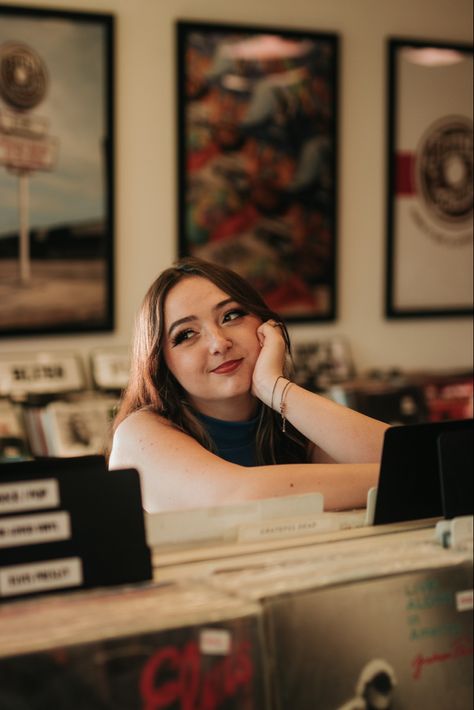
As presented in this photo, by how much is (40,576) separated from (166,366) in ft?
3.48

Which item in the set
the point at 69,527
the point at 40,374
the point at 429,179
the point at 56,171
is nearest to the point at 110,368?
the point at 40,374

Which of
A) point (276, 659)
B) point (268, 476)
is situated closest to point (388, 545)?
point (276, 659)

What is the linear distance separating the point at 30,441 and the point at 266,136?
1647 mm

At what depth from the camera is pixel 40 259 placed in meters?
3.72

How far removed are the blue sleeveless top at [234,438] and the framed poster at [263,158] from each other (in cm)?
205

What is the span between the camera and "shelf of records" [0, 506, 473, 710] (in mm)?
829

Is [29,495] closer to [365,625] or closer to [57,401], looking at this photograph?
[365,625]

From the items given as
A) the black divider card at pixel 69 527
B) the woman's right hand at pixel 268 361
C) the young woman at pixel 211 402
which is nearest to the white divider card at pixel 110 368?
the young woman at pixel 211 402

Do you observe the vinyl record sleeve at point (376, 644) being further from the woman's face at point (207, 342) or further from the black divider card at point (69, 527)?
the woman's face at point (207, 342)

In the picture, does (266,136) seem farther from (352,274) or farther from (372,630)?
(372,630)

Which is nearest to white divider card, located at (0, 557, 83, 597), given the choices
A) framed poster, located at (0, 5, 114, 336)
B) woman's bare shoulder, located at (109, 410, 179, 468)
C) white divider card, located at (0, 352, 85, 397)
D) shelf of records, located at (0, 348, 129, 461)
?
woman's bare shoulder, located at (109, 410, 179, 468)

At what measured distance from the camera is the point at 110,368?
376 centimetres

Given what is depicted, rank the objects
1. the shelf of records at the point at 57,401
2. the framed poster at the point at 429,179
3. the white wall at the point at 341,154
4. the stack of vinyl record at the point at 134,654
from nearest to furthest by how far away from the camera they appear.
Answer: the stack of vinyl record at the point at 134,654
the shelf of records at the point at 57,401
the white wall at the point at 341,154
the framed poster at the point at 429,179

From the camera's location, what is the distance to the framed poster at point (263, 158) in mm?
3959
